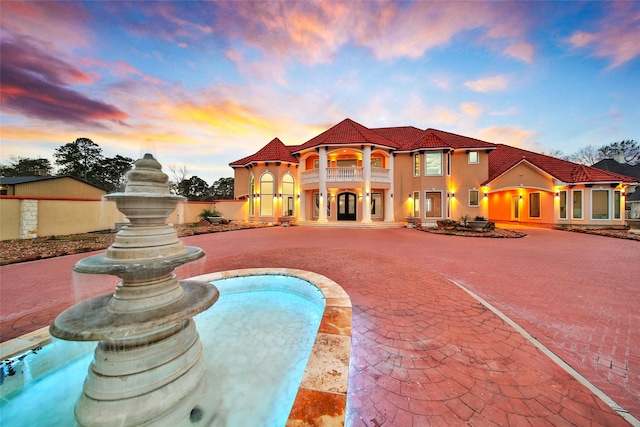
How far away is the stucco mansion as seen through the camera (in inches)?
635

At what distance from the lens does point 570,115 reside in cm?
2353

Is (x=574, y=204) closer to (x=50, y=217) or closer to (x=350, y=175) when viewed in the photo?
(x=350, y=175)

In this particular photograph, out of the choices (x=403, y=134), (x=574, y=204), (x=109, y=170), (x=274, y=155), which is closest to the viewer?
(x=574, y=204)

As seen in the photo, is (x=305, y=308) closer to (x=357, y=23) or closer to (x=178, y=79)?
(x=357, y=23)

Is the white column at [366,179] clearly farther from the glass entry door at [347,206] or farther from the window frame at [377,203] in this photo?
the glass entry door at [347,206]

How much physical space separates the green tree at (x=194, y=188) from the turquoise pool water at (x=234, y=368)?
3609 cm

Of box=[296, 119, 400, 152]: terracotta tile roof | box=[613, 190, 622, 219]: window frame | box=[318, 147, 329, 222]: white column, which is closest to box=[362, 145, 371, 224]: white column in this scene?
box=[296, 119, 400, 152]: terracotta tile roof

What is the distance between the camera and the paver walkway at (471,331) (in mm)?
1817

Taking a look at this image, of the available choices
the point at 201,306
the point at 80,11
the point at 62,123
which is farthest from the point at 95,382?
the point at 62,123

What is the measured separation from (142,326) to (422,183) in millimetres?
19588

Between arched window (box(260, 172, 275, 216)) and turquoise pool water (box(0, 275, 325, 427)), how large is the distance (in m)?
16.1

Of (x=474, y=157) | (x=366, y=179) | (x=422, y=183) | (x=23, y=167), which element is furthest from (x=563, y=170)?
(x=23, y=167)

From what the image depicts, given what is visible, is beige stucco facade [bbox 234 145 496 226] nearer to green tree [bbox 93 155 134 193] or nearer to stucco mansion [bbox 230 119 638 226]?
stucco mansion [bbox 230 119 638 226]

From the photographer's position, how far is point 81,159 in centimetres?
3231
